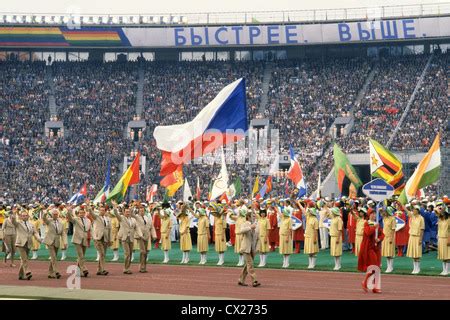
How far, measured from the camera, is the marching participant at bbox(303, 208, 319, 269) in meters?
28.7

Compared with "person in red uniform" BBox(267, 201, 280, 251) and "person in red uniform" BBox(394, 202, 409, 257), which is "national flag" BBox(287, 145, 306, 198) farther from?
"person in red uniform" BBox(394, 202, 409, 257)

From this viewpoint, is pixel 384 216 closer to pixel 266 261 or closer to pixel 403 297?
pixel 266 261

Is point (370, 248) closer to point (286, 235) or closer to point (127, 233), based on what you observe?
point (286, 235)

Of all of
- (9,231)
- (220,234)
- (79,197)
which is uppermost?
(79,197)

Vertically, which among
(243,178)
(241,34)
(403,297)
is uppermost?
(241,34)

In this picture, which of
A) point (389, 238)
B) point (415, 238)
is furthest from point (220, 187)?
point (415, 238)

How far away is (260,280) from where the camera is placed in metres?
25.0

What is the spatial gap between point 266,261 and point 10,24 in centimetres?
4133

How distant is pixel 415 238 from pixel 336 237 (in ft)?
8.86

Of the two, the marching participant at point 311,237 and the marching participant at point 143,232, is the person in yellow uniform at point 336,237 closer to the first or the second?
the marching participant at point 311,237

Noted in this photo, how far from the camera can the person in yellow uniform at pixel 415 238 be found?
1029 inches

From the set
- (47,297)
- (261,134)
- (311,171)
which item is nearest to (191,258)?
(47,297)

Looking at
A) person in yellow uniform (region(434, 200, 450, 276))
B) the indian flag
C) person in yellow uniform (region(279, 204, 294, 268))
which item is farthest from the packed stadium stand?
person in yellow uniform (region(434, 200, 450, 276))

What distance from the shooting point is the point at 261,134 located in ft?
→ 200
